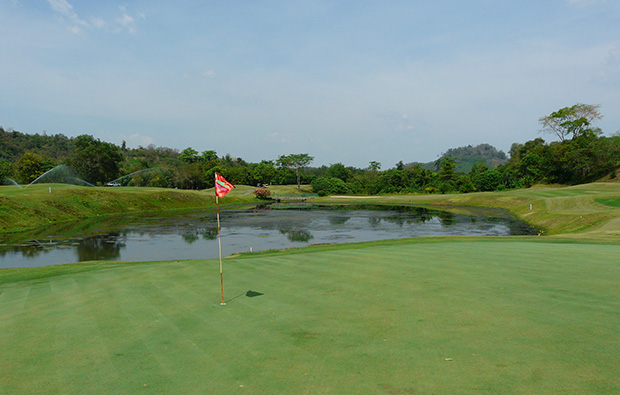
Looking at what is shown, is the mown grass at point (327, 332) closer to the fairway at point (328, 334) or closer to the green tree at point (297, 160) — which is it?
the fairway at point (328, 334)

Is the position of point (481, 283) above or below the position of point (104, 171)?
below

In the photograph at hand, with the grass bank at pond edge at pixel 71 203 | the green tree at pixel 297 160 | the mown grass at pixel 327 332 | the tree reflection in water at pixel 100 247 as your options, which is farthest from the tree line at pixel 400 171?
the mown grass at pixel 327 332

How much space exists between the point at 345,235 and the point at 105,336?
30.1 metres

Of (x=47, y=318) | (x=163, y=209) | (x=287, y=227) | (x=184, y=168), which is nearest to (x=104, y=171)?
(x=184, y=168)

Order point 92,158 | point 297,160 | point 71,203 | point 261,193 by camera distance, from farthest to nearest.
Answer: point 297,160, point 261,193, point 92,158, point 71,203

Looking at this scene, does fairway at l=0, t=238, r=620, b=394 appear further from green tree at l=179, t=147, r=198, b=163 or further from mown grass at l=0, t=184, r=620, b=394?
green tree at l=179, t=147, r=198, b=163

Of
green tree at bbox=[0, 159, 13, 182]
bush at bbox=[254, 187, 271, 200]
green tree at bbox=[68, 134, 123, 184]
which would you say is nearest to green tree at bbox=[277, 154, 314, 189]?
bush at bbox=[254, 187, 271, 200]

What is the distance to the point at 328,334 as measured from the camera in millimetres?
6133

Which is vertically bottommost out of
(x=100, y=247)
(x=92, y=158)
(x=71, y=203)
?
(x=100, y=247)

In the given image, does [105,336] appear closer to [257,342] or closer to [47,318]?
[47,318]

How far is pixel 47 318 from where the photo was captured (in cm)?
757

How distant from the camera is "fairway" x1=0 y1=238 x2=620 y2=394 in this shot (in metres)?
4.54

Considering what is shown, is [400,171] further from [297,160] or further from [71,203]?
[71,203]

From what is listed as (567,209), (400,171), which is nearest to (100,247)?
(567,209)
